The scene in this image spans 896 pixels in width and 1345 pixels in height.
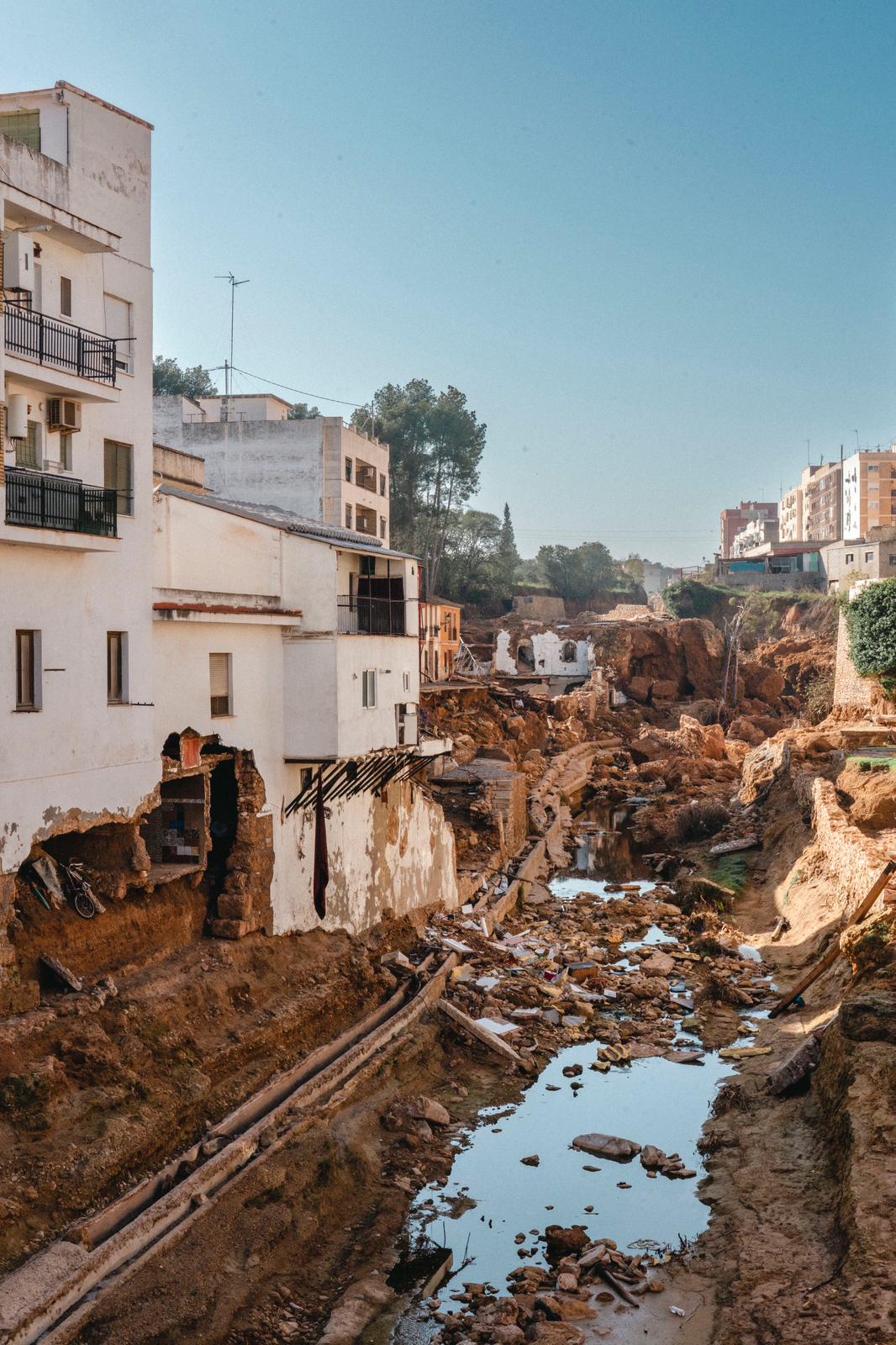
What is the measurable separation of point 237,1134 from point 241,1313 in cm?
317

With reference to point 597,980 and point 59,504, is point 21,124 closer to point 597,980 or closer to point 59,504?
point 59,504

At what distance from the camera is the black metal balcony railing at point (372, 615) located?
22.0 m

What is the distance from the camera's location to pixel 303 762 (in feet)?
68.3

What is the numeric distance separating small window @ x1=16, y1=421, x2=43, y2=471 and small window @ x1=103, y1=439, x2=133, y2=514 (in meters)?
1.27

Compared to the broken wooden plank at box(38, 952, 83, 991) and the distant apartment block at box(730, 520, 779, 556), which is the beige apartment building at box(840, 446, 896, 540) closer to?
the distant apartment block at box(730, 520, 779, 556)

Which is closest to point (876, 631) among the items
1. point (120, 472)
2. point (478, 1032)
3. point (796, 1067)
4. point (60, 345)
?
point (796, 1067)

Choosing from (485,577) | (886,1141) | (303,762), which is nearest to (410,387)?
(485,577)

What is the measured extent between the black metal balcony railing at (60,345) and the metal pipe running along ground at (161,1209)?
10645 millimetres

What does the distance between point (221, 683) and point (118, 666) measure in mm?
2623

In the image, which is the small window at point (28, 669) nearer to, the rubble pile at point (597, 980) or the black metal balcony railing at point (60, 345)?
the black metal balcony railing at point (60, 345)

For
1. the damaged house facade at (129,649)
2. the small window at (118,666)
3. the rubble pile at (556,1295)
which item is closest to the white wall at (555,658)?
the damaged house facade at (129,649)

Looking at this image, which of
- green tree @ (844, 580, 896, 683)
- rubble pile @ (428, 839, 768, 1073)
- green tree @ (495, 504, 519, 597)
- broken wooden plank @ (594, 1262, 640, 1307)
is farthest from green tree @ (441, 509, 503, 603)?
broken wooden plank @ (594, 1262, 640, 1307)

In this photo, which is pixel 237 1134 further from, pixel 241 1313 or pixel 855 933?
pixel 855 933

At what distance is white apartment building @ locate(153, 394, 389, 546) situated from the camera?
120 ft
